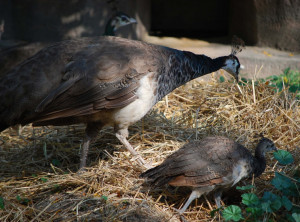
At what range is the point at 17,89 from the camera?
329 cm

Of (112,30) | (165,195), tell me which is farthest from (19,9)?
(165,195)

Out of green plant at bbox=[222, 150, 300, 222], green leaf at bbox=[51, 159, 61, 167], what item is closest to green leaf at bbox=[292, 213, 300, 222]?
green plant at bbox=[222, 150, 300, 222]

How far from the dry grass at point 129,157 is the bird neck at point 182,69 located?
18.3 inches

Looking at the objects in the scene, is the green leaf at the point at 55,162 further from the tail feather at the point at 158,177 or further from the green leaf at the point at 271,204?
the green leaf at the point at 271,204

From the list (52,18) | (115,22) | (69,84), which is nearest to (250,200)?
(69,84)

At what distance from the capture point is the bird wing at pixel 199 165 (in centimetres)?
288

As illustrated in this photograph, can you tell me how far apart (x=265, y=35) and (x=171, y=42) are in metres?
1.61

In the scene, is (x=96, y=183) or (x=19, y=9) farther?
(x=19, y=9)

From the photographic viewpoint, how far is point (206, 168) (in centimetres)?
290

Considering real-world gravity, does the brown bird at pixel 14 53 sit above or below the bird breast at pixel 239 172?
above

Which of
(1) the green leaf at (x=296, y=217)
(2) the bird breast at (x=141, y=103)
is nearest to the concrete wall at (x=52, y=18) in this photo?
(2) the bird breast at (x=141, y=103)

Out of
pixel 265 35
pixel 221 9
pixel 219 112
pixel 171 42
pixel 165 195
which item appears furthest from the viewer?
pixel 221 9

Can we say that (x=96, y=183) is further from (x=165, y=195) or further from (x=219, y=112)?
(x=219, y=112)

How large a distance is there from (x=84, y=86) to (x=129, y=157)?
859mm
